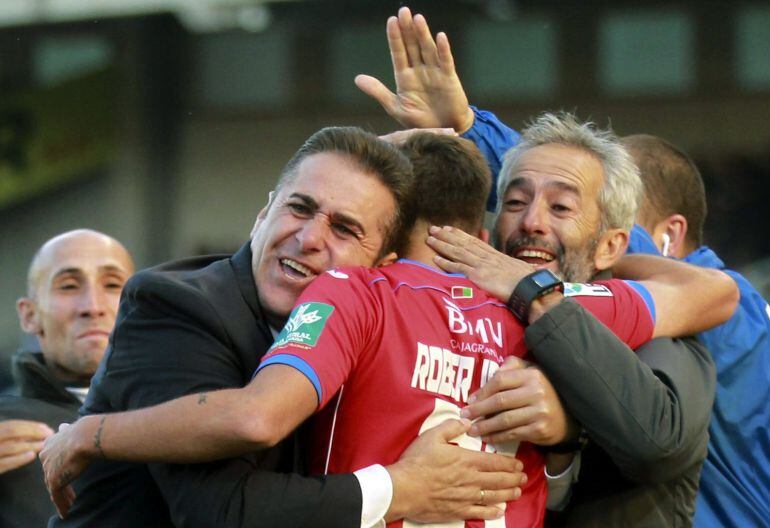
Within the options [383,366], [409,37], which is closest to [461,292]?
[383,366]

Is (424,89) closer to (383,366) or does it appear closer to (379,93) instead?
(379,93)

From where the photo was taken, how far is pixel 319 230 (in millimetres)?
3205

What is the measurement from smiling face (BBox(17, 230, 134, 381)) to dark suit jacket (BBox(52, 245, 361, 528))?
180cm

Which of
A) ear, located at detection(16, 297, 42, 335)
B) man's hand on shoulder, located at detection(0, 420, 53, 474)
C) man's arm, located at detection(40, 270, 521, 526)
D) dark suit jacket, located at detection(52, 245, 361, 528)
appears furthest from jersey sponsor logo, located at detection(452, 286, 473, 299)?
ear, located at detection(16, 297, 42, 335)

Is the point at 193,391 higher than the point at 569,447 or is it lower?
higher

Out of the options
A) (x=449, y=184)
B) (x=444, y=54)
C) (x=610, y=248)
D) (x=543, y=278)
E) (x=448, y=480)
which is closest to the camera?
(x=448, y=480)

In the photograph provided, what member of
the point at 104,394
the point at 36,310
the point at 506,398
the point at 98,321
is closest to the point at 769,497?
the point at 506,398

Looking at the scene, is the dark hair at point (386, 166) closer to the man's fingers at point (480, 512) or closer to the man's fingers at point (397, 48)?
the man's fingers at point (480, 512)

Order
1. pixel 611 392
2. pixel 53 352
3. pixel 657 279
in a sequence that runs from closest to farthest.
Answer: pixel 611 392
pixel 657 279
pixel 53 352

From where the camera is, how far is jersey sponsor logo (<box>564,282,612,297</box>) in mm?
3258

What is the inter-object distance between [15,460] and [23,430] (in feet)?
0.37

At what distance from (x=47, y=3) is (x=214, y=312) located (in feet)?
38.0

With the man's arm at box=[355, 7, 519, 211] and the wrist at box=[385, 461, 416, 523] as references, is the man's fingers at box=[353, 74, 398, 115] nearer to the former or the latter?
the man's arm at box=[355, 7, 519, 211]

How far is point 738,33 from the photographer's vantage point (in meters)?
12.2
